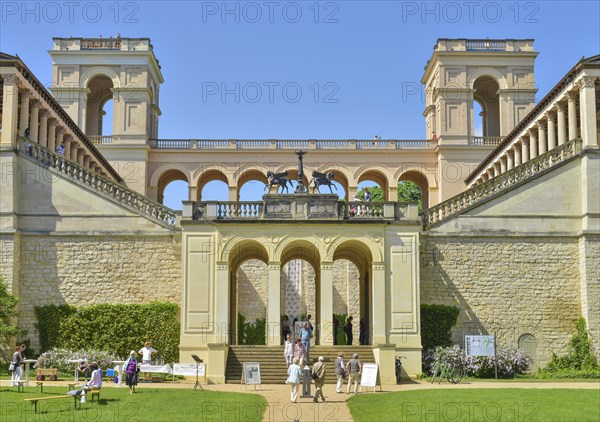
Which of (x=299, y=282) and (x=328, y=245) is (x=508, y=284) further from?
(x=299, y=282)

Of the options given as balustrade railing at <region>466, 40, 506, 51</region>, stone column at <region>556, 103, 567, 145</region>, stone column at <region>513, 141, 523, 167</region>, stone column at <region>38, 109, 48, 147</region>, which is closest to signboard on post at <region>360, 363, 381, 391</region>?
stone column at <region>556, 103, 567, 145</region>

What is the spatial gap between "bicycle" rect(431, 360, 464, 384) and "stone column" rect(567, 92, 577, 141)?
12484 millimetres

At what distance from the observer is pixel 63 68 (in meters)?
61.0

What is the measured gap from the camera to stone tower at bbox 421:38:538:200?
2367 inches

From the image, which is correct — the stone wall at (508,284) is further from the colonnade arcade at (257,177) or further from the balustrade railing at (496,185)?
the colonnade arcade at (257,177)

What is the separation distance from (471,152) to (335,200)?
2644 cm

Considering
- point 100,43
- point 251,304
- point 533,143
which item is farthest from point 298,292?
point 100,43

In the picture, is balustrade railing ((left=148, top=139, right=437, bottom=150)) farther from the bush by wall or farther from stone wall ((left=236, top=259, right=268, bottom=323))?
the bush by wall

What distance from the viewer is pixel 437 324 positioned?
36.9 m

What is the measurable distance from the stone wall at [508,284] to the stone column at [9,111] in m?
18.0

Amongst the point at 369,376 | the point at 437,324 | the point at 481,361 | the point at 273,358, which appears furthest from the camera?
the point at 437,324

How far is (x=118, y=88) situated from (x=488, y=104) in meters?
26.9

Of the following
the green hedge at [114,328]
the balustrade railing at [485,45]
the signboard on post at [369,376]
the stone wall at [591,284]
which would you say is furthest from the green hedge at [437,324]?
the balustrade railing at [485,45]

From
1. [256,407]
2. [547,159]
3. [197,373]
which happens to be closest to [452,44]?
[547,159]
